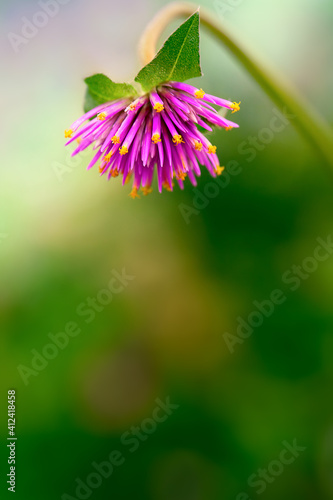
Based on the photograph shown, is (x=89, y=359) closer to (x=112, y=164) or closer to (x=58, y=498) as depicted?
(x=58, y=498)

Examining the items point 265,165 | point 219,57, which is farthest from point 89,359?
point 219,57

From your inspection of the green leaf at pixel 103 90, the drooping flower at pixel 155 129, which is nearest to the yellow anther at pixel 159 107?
the drooping flower at pixel 155 129
